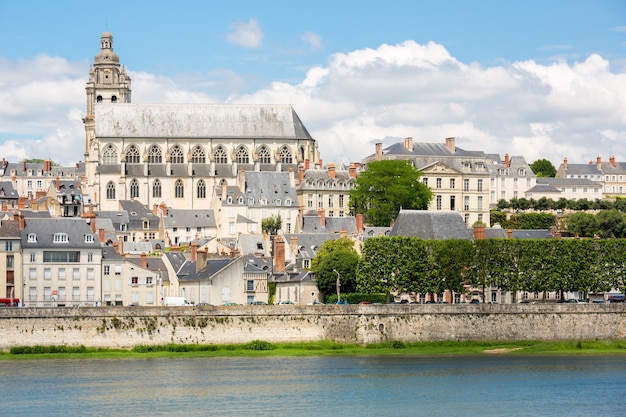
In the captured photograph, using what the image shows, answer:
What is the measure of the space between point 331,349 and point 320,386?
8.72 m

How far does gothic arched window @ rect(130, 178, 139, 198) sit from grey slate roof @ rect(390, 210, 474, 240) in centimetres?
4360

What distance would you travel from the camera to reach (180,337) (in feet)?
203

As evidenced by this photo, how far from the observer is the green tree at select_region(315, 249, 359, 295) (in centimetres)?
7256

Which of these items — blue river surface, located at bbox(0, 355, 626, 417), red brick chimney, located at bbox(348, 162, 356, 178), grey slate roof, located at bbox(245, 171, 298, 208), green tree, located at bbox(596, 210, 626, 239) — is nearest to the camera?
blue river surface, located at bbox(0, 355, 626, 417)

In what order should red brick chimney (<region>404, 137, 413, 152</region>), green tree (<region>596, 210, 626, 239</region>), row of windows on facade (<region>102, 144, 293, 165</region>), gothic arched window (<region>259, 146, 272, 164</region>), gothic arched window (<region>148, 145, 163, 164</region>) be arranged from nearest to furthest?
green tree (<region>596, 210, 626, 239</region>)
red brick chimney (<region>404, 137, 413, 152</region>)
row of windows on facade (<region>102, 144, 293, 165</region>)
gothic arched window (<region>148, 145, 163, 164</region>)
gothic arched window (<region>259, 146, 272, 164</region>)

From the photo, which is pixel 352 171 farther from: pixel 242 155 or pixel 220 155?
pixel 220 155

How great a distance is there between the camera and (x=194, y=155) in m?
124

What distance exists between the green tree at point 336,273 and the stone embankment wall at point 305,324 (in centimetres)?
849

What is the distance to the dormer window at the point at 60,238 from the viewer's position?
6856 centimetres

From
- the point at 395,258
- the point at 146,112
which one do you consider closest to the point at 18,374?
the point at 395,258

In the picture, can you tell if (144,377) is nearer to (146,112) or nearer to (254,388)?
(254,388)

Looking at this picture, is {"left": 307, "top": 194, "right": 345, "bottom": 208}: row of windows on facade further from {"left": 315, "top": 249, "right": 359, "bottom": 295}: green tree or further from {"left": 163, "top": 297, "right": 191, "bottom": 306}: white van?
{"left": 163, "top": 297, "right": 191, "bottom": 306}: white van

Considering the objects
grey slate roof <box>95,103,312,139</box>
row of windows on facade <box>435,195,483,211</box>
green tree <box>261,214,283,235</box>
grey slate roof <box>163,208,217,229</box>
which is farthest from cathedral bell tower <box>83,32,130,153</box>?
row of windows on facade <box>435,195,483,211</box>

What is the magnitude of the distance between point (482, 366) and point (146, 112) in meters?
70.6
